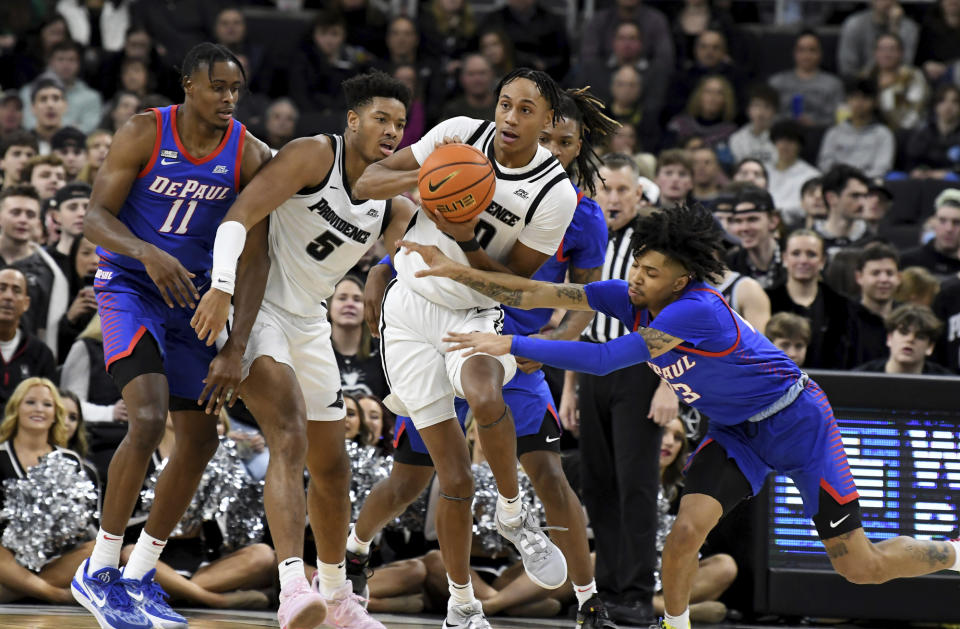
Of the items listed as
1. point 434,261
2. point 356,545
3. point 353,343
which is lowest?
point 356,545

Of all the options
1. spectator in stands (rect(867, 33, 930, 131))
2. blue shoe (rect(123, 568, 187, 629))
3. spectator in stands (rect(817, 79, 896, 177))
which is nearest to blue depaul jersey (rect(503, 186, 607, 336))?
blue shoe (rect(123, 568, 187, 629))

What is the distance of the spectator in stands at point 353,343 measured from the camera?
28.1ft

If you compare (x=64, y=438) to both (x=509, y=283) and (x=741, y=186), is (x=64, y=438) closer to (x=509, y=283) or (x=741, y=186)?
(x=509, y=283)

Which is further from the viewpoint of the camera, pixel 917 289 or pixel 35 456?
pixel 917 289

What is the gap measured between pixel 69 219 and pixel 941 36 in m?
9.14

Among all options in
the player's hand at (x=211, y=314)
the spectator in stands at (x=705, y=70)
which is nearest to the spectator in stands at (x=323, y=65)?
the spectator in stands at (x=705, y=70)

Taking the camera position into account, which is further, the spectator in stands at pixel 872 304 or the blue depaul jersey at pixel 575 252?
the spectator in stands at pixel 872 304

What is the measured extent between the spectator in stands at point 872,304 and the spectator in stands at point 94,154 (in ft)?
18.0

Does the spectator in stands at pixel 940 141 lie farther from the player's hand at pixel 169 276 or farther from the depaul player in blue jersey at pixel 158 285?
the player's hand at pixel 169 276

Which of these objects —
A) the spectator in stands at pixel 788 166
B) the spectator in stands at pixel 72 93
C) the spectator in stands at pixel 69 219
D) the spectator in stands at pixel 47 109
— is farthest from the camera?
the spectator in stands at pixel 72 93

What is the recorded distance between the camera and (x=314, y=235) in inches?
233

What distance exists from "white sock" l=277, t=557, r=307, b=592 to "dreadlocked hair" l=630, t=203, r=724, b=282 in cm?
193

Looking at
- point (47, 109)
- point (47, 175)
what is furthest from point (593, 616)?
point (47, 109)

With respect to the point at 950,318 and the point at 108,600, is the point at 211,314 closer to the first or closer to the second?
the point at 108,600
